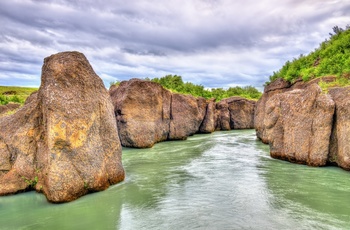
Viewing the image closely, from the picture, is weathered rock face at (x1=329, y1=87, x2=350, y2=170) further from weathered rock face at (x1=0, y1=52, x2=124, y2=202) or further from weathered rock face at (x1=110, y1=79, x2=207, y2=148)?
weathered rock face at (x1=110, y1=79, x2=207, y2=148)

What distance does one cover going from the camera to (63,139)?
28.5 feet

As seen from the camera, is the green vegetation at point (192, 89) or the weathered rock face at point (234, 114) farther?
the green vegetation at point (192, 89)

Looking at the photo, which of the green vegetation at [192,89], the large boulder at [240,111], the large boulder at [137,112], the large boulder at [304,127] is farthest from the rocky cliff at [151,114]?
the green vegetation at [192,89]

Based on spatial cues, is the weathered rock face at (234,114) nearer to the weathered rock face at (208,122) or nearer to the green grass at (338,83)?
the weathered rock face at (208,122)

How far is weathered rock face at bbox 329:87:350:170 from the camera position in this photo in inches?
443

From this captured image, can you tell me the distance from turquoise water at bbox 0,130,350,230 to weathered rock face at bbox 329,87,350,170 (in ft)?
1.89

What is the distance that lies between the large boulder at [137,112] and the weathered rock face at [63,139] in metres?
9.39

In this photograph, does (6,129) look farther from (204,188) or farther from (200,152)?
(200,152)

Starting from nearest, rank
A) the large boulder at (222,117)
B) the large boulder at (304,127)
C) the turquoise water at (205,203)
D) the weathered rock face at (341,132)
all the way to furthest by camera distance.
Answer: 1. the turquoise water at (205,203)
2. the weathered rock face at (341,132)
3. the large boulder at (304,127)
4. the large boulder at (222,117)

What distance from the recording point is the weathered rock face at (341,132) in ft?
36.9

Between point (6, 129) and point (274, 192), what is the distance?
9.46 m

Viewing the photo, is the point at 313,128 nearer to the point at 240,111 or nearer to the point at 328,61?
the point at 328,61

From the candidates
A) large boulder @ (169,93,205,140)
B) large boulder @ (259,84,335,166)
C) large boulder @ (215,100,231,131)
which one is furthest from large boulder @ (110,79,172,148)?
large boulder @ (215,100,231,131)

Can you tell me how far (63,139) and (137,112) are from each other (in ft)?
40.4
